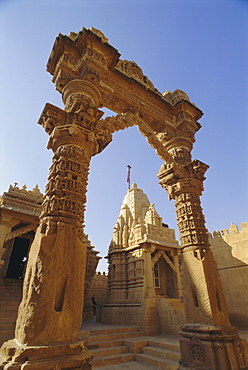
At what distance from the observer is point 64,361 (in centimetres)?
256

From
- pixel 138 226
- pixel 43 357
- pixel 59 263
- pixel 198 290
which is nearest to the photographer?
pixel 43 357

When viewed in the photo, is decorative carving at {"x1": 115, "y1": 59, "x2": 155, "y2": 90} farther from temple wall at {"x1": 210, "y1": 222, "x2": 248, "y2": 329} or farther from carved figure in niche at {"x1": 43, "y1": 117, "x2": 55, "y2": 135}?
temple wall at {"x1": 210, "y1": 222, "x2": 248, "y2": 329}

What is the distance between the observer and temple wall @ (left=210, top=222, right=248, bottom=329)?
1065 cm

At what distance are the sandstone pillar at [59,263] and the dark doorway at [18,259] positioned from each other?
1341cm

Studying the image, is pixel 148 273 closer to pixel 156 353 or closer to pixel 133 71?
pixel 156 353

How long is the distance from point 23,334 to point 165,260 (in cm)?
1172

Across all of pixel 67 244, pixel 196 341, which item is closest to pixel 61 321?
pixel 67 244

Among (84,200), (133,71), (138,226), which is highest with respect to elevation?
(133,71)

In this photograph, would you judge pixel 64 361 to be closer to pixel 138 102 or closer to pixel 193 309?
pixel 193 309

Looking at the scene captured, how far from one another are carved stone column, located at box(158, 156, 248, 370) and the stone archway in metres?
0.02

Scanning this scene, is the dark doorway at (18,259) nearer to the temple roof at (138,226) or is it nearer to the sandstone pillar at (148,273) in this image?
the temple roof at (138,226)

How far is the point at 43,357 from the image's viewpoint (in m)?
2.53

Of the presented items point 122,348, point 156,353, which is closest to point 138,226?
point 122,348

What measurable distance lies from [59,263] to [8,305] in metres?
8.90
